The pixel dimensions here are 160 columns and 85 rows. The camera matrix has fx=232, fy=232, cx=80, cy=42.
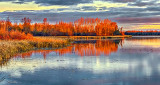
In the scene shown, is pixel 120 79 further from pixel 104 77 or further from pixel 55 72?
pixel 55 72

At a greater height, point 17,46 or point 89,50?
point 17,46

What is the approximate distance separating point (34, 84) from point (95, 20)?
14155cm

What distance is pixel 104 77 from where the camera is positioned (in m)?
13.5

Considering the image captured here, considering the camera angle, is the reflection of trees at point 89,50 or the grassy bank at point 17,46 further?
the reflection of trees at point 89,50

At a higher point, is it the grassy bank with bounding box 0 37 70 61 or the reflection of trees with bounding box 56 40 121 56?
the grassy bank with bounding box 0 37 70 61

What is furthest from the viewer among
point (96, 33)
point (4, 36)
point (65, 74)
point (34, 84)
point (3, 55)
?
point (96, 33)

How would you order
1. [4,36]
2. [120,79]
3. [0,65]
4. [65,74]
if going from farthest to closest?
[4,36], [0,65], [65,74], [120,79]

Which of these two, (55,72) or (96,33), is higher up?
(55,72)

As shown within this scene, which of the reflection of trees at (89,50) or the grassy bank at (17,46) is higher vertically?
the grassy bank at (17,46)

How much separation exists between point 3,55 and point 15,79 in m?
9.84

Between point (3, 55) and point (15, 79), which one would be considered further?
point (3, 55)

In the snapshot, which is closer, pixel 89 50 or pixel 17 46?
pixel 17 46

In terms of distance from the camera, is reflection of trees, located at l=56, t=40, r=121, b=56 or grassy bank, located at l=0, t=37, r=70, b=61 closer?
grassy bank, located at l=0, t=37, r=70, b=61

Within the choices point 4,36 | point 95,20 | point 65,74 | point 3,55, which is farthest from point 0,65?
point 95,20
